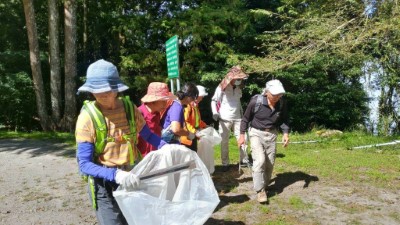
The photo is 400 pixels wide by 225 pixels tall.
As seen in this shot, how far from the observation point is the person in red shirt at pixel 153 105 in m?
3.52

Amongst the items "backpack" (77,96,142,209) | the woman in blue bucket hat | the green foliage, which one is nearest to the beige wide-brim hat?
the woman in blue bucket hat

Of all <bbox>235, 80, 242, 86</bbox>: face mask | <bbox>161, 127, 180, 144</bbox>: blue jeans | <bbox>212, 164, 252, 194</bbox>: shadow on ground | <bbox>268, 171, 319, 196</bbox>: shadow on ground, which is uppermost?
<bbox>235, 80, 242, 86</bbox>: face mask

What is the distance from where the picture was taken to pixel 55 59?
14.2m

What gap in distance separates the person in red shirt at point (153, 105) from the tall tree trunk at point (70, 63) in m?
11.0

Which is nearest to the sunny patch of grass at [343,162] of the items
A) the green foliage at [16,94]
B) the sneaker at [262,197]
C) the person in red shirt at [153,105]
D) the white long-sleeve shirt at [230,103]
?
the white long-sleeve shirt at [230,103]

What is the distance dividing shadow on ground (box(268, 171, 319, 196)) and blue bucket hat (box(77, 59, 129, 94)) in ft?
11.8

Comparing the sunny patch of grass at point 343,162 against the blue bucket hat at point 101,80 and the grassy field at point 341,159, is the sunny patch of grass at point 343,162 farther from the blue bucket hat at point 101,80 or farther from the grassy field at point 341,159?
the blue bucket hat at point 101,80

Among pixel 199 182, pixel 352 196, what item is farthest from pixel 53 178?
pixel 352 196

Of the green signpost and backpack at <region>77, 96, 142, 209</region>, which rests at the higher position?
the green signpost

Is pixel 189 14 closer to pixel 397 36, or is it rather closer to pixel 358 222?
pixel 397 36

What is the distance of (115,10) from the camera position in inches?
680

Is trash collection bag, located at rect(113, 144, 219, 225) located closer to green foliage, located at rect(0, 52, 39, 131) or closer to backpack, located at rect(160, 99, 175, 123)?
backpack, located at rect(160, 99, 175, 123)

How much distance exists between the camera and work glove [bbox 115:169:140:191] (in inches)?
95.2

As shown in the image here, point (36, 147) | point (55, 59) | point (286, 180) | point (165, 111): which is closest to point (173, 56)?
point (286, 180)
